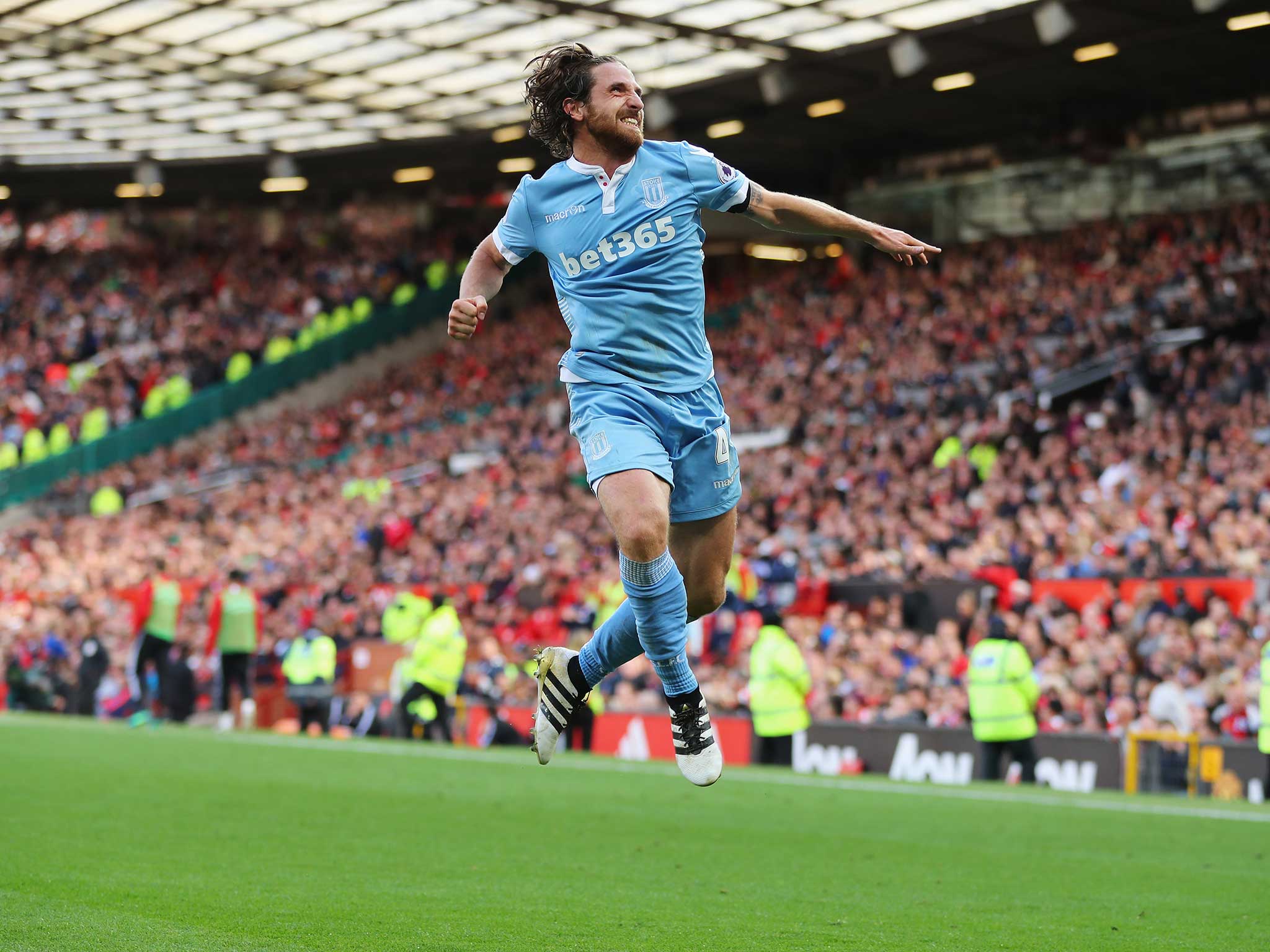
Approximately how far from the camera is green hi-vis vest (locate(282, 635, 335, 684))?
65.8 feet

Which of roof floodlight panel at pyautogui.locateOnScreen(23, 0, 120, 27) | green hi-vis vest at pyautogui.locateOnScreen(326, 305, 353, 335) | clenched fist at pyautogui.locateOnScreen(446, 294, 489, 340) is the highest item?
roof floodlight panel at pyautogui.locateOnScreen(23, 0, 120, 27)

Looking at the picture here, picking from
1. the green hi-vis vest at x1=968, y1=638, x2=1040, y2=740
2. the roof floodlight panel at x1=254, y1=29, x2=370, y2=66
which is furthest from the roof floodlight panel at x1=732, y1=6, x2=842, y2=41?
the green hi-vis vest at x1=968, y1=638, x2=1040, y2=740

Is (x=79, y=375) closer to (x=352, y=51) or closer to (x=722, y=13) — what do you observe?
(x=352, y=51)

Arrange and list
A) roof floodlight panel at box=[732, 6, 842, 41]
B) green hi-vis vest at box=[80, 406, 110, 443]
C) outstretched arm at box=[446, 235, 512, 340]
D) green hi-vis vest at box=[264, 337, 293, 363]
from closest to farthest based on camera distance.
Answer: outstretched arm at box=[446, 235, 512, 340] < roof floodlight panel at box=[732, 6, 842, 41] < green hi-vis vest at box=[80, 406, 110, 443] < green hi-vis vest at box=[264, 337, 293, 363]

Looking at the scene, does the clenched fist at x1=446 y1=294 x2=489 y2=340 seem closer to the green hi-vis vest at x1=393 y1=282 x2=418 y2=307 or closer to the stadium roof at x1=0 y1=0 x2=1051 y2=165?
the stadium roof at x1=0 y1=0 x2=1051 y2=165

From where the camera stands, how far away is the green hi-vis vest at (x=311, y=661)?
20062 millimetres

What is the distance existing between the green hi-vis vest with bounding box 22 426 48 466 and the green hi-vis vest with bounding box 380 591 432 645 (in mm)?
18797

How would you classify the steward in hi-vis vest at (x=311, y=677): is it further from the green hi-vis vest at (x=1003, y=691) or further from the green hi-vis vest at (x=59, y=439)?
the green hi-vis vest at (x=59, y=439)

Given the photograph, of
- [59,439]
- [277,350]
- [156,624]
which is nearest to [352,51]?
[156,624]

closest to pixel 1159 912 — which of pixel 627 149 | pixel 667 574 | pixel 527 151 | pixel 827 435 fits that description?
pixel 667 574

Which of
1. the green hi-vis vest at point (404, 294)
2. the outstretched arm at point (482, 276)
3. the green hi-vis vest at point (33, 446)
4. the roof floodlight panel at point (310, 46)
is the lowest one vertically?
the outstretched arm at point (482, 276)

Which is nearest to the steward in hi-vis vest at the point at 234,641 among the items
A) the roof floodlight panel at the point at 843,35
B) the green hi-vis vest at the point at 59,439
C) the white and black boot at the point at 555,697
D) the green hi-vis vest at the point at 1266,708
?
the green hi-vis vest at the point at 1266,708

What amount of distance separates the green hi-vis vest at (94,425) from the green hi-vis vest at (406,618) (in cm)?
1868

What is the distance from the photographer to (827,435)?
81.9 ft
